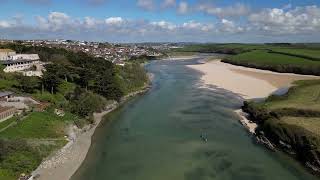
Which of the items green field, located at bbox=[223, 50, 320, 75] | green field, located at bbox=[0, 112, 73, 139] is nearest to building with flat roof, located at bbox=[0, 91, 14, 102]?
green field, located at bbox=[0, 112, 73, 139]

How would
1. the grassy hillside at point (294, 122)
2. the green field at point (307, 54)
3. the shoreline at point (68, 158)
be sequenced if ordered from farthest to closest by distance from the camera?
the green field at point (307, 54)
the grassy hillside at point (294, 122)
the shoreline at point (68, 158)

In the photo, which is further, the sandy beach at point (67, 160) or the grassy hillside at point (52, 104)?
the grassy hillside at point (52, 104)

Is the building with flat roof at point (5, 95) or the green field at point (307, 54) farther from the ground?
the green field at point (307, 54)

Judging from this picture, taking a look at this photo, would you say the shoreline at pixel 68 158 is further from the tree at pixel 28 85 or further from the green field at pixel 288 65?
the green field at pixel 288 65

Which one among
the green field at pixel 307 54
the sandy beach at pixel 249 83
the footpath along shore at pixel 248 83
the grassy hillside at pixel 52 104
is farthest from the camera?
the green field at pixel 307 54

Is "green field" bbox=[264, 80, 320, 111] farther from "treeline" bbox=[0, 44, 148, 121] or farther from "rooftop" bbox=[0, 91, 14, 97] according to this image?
"rooftop" bbox=[0, 91, 14, 97]

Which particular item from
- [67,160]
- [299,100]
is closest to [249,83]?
[299,100]

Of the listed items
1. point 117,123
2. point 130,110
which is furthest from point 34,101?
point 130,110

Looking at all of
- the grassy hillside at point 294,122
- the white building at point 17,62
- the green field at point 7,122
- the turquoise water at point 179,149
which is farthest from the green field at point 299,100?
the white building at point 17,62

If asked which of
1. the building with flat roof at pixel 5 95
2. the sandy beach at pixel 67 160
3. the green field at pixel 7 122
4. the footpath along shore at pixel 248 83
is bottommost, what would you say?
the sandy beach at pixel 67 160
